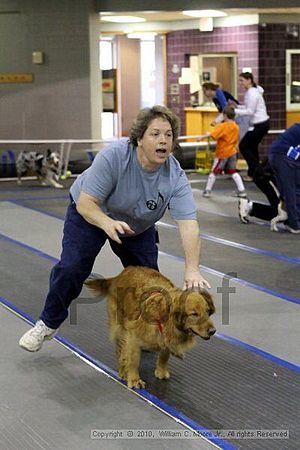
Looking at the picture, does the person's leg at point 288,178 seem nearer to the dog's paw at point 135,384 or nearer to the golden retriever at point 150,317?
the golden retriever at point 150,317

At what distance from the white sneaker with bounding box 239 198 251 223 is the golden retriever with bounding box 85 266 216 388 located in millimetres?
4698

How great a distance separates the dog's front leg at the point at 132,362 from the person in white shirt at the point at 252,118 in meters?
8.08

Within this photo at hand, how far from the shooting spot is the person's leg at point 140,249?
14.5ft

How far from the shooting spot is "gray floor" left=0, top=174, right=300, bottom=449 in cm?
361

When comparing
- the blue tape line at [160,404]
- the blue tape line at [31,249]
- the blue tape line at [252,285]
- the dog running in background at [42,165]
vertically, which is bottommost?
the blue tape line at [252,285]

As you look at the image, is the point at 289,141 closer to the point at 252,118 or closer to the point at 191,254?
the point at 252,118

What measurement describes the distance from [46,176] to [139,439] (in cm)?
940

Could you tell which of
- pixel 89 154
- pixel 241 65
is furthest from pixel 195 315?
pixel 241 65

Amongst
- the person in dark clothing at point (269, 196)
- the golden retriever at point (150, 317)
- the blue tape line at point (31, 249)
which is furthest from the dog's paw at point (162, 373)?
the person in dark clothing at point (269, 196)

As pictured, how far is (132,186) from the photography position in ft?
13.2

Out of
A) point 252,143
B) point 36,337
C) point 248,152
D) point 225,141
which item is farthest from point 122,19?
point 36,337

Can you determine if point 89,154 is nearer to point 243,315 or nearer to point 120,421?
point 243,315

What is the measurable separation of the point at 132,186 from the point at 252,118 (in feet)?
27.9

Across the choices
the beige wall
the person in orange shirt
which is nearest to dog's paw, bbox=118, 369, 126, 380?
the person in orange shirt
